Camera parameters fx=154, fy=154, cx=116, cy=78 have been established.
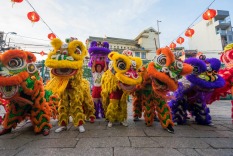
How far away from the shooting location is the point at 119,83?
291 cm

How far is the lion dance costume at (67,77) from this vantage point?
2546 millimetres

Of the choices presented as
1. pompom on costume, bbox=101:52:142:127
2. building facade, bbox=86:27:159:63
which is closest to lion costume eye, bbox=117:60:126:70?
pompom on costume, bbox=101:52:142:127

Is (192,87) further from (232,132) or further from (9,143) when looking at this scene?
(9,143)

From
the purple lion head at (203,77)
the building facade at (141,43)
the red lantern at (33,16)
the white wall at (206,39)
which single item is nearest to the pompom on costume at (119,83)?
the purple lion head at (203,77)

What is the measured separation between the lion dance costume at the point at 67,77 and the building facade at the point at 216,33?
64.1 ft

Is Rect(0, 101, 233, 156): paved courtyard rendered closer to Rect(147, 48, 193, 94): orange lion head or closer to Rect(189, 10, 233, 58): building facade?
Rect(147, 48, 193, 94): orange lion head

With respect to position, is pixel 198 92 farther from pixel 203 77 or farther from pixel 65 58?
pixel 65 58

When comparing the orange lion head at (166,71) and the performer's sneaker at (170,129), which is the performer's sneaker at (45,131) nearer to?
the orange lion head at (166,71)

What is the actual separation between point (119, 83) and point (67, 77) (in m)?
0.94

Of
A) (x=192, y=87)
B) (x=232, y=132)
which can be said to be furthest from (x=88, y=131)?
(x=232, y=132)

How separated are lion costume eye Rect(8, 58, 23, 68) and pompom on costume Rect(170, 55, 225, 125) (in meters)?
3.00

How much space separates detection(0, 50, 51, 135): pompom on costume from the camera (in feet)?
7.68

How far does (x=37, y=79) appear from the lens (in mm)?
2754

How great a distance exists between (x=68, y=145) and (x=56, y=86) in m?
1.03
